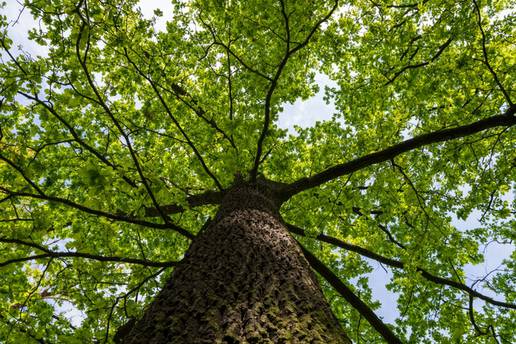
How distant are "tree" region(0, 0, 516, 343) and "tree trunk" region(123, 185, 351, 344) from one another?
15 mm

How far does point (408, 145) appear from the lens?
4.85m

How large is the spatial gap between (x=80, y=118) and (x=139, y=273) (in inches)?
181

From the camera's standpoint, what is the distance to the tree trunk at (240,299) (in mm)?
1473

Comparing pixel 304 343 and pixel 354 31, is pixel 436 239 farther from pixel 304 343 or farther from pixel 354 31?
pixel 304 343

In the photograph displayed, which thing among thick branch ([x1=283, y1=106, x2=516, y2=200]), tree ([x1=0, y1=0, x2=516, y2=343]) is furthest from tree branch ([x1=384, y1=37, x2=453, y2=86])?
thick branch ([x1=283, y1=106, x2=516, y2=200])

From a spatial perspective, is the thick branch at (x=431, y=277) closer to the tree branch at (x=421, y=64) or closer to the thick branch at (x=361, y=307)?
the thick branch at (x=361, y=307)

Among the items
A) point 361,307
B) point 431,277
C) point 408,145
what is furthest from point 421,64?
point 361,307

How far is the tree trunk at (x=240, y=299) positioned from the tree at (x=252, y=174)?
0.01 meters

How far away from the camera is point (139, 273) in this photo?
4824 mm

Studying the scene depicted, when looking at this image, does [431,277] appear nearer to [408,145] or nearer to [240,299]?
[408,145]

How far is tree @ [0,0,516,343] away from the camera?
8.63 ft

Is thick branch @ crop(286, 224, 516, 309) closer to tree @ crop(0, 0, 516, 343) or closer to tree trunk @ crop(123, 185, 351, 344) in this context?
tree @ crop(0, 0, 516, 343)

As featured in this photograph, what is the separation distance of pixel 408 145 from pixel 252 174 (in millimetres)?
2380

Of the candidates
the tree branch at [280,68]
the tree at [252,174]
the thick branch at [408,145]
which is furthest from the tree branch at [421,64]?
the tree branch at [280,68]
